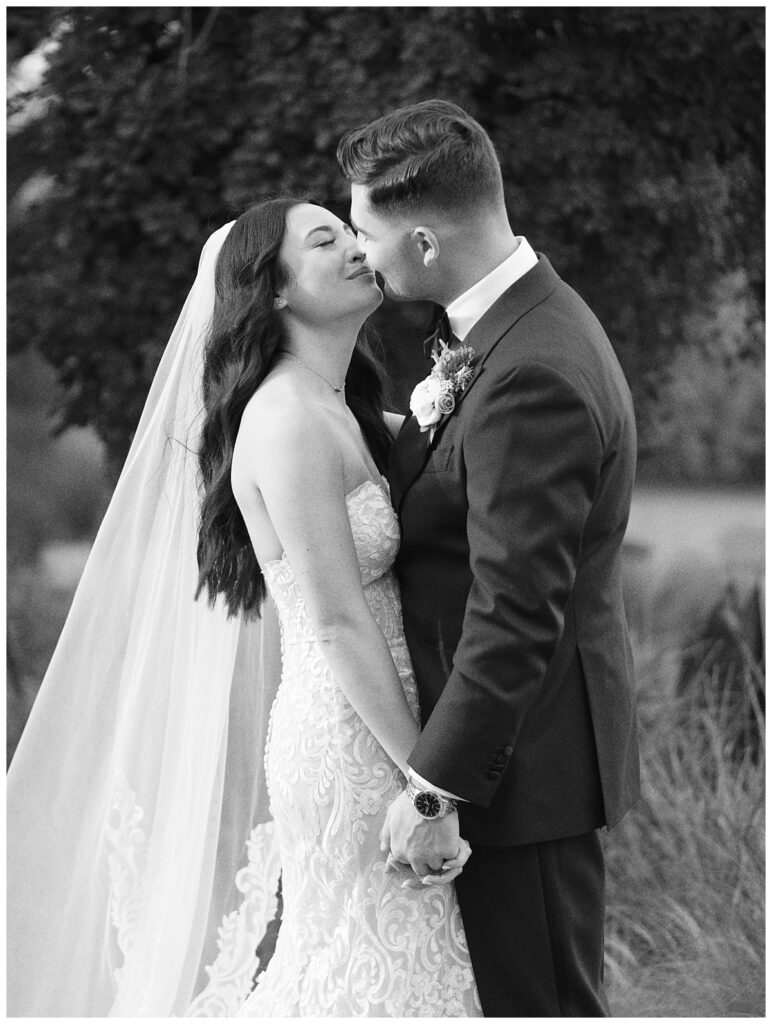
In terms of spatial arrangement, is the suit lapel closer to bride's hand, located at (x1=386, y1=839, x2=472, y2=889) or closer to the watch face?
the watch face

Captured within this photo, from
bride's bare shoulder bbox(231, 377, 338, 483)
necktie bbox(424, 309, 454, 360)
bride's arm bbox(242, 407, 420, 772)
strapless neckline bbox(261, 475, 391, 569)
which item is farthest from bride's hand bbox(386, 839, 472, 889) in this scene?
necktie bbox(424, 309, 454, 360)

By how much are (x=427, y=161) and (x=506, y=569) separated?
93cm

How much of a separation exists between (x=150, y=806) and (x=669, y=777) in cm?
245

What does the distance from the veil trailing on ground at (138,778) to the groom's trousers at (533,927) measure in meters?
1.03

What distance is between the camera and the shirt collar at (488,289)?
8.68ft

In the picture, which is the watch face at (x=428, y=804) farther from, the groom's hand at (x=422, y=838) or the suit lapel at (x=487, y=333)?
the suit lapel at (x=487, y=333)

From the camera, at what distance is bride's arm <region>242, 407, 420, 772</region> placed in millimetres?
2674

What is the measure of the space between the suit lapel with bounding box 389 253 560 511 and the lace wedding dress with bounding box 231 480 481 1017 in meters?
0.17

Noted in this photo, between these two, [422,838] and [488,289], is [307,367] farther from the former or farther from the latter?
Answer: [422,838]

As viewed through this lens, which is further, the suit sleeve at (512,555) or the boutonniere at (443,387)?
the boutonniere at (443,387)

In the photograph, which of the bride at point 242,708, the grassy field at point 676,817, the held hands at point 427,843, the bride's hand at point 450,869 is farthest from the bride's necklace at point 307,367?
the grassy field at point 676,817

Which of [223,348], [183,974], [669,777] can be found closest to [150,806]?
[183,974]

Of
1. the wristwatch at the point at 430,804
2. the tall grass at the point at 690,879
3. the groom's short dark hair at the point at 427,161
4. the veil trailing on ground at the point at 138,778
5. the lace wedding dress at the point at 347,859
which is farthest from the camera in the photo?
the tall grass at the point at 690,879

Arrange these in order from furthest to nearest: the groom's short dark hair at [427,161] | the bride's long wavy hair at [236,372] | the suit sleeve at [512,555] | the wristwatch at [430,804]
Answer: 1. the bride's long wavy hair at [236,372]
2. the groom's short dark hair at [427,161]
3. the wristwatch at [430,804]
4. the suit sleeve at [512,555]
